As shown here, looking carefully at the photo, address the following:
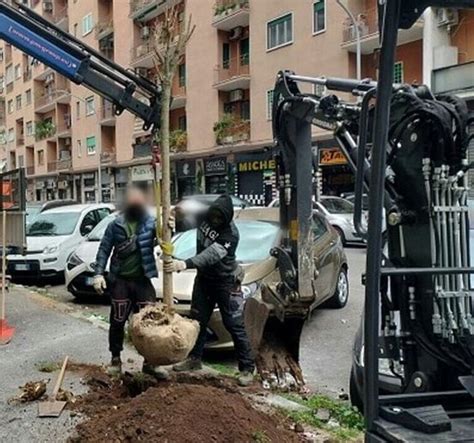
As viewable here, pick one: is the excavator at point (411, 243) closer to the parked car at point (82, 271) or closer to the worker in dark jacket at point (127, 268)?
the worker in dark jacket at point (127, 268)

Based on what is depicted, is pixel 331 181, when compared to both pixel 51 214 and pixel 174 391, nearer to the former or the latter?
pixel 51 214

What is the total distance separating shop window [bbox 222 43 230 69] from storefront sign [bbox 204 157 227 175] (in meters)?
4.88

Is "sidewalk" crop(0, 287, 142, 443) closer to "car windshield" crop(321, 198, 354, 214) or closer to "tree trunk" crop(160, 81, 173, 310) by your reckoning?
"tree trunk" crop(160, 81, 173, 310)

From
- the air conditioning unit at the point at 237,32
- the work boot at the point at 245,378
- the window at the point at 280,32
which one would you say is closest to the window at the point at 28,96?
the air conditioning unit at the point at 237,32

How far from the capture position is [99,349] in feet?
24.4

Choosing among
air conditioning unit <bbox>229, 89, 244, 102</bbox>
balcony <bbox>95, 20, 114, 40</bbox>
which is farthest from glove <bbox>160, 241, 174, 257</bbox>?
balcony <bbox>95, 20, 114, 40</bbox>

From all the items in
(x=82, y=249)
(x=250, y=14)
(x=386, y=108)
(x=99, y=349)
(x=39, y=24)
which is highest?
(x=250, y=14)

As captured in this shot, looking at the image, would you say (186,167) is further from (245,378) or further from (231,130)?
(245,378)

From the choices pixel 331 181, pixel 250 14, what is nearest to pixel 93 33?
pixel 250 14

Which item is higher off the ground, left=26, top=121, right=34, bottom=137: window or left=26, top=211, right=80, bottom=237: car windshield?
left=26, top=121, right=34, bottom=137: window

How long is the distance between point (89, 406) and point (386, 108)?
3.75 meters

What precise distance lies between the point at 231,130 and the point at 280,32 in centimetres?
564

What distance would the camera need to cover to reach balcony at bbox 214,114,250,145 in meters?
32.2

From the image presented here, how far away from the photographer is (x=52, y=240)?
13.9 metres
